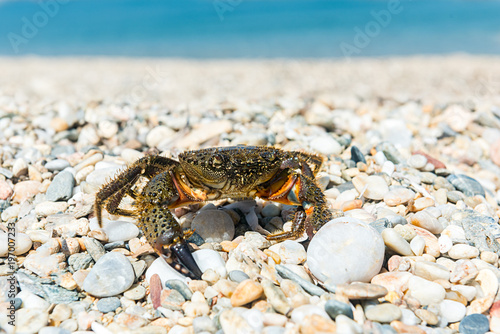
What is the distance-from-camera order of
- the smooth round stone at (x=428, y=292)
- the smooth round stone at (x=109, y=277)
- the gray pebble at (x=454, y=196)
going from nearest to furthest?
1. the smooth round stone at (x=428, y=292)
2. the smooth round stone at (x=109, y=277)
3. the gray pebble at (x=454, y=196)

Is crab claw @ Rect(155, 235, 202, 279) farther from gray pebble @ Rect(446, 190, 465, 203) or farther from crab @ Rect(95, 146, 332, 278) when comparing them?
gray pebble @ Rect(446, 190, 465, 203)

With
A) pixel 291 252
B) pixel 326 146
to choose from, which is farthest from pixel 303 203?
pixel 326 146

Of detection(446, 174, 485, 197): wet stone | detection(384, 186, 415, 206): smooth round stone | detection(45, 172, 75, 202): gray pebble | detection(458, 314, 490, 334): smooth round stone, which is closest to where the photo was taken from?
detection(458, 314, 490, 334): smooth round stone

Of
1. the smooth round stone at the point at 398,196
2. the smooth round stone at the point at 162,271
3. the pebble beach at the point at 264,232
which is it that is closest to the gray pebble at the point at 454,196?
the pebble beach at the point at 264,232

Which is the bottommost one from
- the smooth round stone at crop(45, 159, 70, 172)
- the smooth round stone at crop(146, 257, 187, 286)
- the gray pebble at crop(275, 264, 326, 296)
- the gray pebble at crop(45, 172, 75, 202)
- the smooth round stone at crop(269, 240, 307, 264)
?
the smooth round stone at crop(146, 257, 187, 286)

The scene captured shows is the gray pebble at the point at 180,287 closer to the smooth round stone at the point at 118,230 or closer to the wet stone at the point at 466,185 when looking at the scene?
the smooth round stone at the point at 118,230

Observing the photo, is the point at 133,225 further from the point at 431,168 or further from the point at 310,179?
the point at 431,168

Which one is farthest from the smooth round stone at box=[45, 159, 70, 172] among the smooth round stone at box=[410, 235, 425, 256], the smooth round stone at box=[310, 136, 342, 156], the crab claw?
the smooth round stone at box=[410, 235, 425, 256]

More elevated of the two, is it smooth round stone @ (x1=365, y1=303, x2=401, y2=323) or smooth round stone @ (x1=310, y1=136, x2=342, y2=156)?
smooth round stone @ (x1=310, y1=136, x2=342, y2=156)
